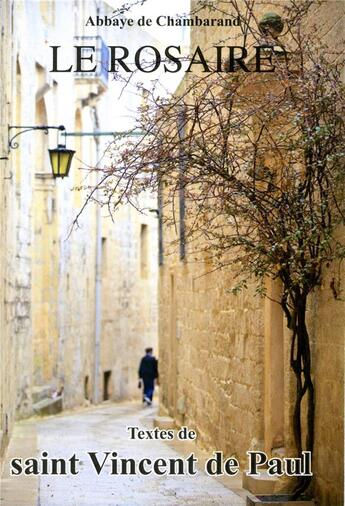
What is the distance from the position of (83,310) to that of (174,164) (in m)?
18.1

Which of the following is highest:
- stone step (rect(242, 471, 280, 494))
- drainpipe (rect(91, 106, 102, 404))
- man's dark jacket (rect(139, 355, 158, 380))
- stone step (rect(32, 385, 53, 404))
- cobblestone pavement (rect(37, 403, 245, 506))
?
drainpipe (rect(91, 106, 102, 404))

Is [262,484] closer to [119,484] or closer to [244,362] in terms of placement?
[119,484]

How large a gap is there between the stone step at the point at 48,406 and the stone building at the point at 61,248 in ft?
0.66

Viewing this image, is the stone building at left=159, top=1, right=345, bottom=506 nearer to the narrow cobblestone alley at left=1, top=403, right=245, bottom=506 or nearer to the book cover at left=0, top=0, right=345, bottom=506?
the book cover at left=0, top=0, right=345, bottom=506

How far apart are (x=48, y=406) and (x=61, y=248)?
366cm

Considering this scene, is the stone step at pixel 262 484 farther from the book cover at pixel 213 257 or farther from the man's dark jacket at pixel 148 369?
the man's dark jacket at pixel 148 369

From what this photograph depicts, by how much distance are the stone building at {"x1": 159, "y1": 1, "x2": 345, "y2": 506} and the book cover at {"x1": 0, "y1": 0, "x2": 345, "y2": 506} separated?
0.02 meters

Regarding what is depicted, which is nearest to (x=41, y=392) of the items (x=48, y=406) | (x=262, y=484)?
(x=48, y=406)

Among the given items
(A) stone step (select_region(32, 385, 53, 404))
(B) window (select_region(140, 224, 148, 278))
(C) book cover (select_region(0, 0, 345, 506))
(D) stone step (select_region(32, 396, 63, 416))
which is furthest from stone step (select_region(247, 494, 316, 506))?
(B) window (select_region(140, 224, 148, 278))

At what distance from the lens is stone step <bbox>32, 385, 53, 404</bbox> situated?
20.4m

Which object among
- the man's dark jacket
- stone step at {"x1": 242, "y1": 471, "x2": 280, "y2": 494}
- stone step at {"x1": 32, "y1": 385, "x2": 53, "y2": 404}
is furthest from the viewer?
the man's dark jacket

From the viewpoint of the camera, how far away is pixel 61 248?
23.0m

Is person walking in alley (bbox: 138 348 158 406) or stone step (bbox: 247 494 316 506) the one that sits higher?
person walking in alley (bbox: 138 348 158 406)

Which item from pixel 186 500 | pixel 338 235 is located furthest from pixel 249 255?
pixel 186 500
